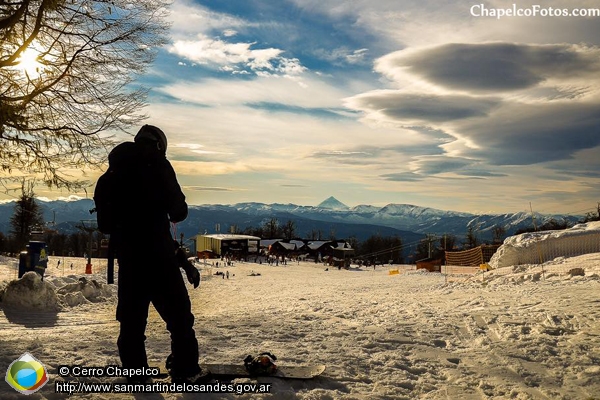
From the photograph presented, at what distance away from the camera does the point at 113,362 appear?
16.9 feet

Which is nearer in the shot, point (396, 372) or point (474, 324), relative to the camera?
point (396, 372)

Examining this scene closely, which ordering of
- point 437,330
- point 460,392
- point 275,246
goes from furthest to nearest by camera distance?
point 275,246 → point 437,330 → point 460,392

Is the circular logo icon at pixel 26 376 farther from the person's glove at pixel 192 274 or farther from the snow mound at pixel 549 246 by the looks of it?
the snow mound at pixel 549 246

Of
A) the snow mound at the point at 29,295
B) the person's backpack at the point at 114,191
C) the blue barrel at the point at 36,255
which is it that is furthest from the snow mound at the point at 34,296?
the person's backpack at the point at 114,191

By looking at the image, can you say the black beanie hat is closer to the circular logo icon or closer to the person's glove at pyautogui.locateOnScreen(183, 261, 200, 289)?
the person's glove at pyautogui.locateOnScreen(183, 261, 200, 289)

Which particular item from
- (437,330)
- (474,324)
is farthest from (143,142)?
(474,324)

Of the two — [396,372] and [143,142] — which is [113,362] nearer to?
[143,142]

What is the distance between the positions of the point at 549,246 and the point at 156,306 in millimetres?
21647

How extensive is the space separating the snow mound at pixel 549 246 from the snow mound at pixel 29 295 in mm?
19609

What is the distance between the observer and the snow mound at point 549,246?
65.5 ft

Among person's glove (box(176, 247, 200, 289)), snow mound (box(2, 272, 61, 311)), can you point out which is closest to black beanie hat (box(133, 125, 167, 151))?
person's glove (box(176, 247, 200, 289))

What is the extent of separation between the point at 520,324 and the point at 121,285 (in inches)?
265

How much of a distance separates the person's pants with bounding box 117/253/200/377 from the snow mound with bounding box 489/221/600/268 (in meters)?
19.5

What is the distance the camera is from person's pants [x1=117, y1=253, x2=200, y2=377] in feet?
13.6
